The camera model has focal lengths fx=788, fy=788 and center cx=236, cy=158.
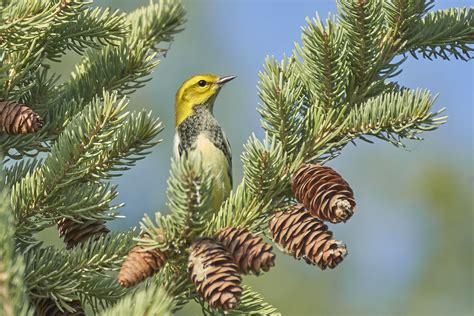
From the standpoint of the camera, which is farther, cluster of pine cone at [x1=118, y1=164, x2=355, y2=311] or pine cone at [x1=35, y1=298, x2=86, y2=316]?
pine cone at [x1=35, y1=298, x2=86, y2=316]

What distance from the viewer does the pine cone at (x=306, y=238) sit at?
Result: 6.34 ft

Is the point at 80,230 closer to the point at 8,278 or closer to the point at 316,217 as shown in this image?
the point at 316,217

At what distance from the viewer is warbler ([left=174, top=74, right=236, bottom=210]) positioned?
3.90 meters

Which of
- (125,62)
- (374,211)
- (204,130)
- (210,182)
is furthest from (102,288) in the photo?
(374,211)

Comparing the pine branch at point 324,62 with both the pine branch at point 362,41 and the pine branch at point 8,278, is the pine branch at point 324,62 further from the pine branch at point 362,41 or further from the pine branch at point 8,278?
the pine branch at point 8,278

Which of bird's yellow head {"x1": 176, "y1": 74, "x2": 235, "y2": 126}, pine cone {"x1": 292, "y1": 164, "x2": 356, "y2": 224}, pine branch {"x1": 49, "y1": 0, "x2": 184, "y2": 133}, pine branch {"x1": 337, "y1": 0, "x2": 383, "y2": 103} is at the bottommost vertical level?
pine cone {"x1": 292, "y1": 164, "x2": 356, "y2": 224}

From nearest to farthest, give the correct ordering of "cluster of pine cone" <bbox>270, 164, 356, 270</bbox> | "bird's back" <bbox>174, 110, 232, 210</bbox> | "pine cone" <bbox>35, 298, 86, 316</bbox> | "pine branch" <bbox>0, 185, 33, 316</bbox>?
"pine branch" <bbox>0, 185, 33, 316</bbox>, "cluster of pine cone" <bbox>270, 164, 356, 270</bbox>, "pine cone" <bbox>35, 298, 86, 316</bbox>, "bird's back" <bbox>174, 110, 232, 210</bbox>

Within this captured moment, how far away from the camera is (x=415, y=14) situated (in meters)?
2.42

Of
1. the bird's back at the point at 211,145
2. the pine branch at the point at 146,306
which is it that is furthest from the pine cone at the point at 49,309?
the bird's back at the point at 211,145

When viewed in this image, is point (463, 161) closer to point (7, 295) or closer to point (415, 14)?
point (415, 14)

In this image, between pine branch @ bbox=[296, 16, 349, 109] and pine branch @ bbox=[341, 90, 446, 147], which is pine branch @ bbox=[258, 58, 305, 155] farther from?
pine branch @ bbox=[341, 90, 446, 147]

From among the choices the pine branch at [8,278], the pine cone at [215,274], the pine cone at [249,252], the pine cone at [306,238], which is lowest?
the pine branch at [8,278]

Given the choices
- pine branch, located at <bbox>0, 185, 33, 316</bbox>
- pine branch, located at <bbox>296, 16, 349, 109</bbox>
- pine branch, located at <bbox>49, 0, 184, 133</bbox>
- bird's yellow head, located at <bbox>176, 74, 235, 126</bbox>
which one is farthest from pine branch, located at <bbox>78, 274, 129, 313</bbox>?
bird's yellow head, located at <bbox>176, 74, 235, 126</bbox>

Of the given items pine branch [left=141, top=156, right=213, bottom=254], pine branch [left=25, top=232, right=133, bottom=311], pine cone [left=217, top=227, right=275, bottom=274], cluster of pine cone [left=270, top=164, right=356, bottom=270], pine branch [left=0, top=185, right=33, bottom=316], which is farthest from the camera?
pine branch [left=25, top=232, right=133, bottom=311]
